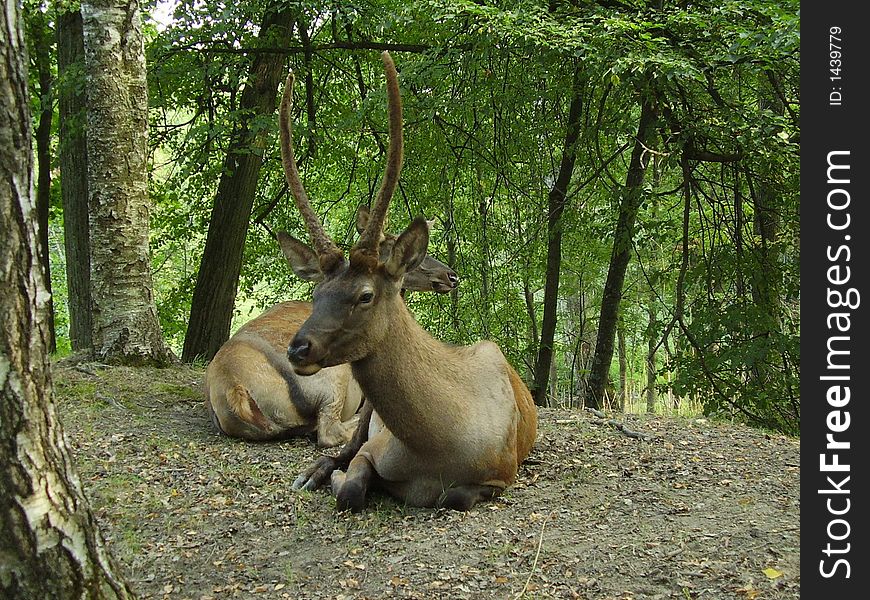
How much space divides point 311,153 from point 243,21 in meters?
1.93

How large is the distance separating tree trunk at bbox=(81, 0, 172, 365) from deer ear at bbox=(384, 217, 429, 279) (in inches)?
144

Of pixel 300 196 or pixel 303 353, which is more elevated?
pixel 300 196

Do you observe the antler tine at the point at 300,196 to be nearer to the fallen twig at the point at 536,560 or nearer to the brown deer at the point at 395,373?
the brown deer at the point at 395,373

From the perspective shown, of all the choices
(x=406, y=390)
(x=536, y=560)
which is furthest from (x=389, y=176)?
(x=536, y=560)

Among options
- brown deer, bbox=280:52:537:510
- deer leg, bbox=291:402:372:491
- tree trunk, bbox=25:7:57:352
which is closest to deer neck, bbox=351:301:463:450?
brown deer, bbox=280:52:537:510

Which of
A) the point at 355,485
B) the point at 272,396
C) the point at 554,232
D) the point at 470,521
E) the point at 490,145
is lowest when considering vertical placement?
the point at 470,521

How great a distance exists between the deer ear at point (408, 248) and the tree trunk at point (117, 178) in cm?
366

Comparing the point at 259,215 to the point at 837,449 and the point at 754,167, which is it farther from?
the point at 837,449

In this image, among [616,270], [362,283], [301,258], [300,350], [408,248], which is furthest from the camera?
[616,270]

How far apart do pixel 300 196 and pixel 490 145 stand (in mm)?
5437

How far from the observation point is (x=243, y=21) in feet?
31.9

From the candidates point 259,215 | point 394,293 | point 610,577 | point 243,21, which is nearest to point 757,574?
point 610,577

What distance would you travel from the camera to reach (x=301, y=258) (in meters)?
5.21

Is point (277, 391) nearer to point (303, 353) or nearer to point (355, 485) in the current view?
point (355, 485)
